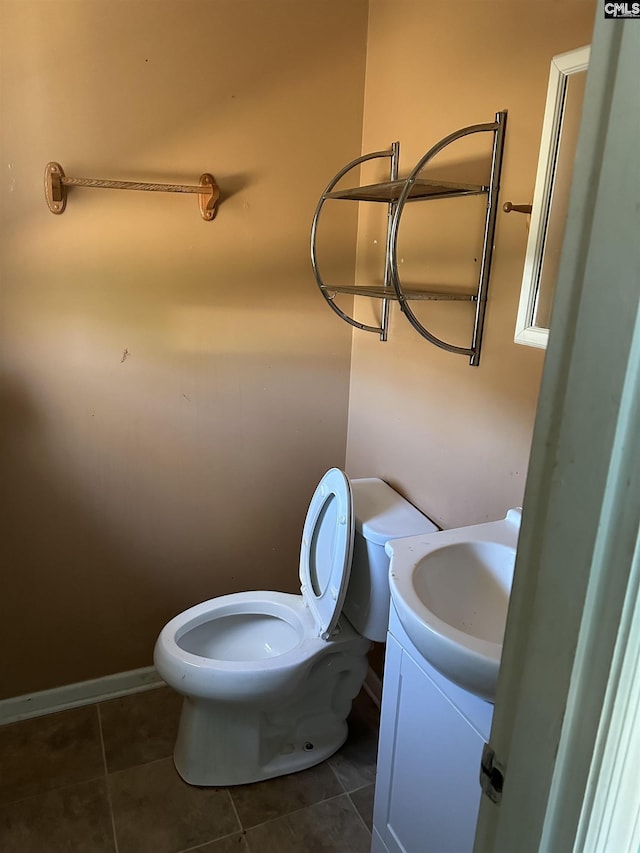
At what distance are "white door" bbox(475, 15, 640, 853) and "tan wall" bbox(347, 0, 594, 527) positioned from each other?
0.86 metres

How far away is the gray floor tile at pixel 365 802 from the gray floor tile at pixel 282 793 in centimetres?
5

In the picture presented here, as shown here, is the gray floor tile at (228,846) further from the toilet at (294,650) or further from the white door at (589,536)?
the white door at (589,536)

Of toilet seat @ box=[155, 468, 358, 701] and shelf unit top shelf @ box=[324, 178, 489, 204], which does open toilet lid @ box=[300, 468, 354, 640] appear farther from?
shelf unit top shelf @ box=[324, 178, 489, 204]

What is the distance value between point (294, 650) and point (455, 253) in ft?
3.82

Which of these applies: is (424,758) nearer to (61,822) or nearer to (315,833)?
(315,833)

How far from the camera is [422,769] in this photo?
4.36 feet

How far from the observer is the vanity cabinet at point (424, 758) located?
118 cm

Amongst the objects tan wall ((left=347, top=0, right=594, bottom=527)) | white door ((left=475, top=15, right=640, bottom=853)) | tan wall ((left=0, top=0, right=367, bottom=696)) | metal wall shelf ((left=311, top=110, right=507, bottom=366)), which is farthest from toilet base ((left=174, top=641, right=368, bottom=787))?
white door ((left=475, top=15, right=640, bottom=853))

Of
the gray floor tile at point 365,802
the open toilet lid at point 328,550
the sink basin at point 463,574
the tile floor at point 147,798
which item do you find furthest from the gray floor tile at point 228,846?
the sink basin at point 463,574

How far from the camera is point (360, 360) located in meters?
2.19

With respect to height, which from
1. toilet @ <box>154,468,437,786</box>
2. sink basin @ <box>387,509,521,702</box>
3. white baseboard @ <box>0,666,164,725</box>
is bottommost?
white baseboard @ <box>0,666,164,725</box>

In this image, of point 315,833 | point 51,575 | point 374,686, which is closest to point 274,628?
point 374,686

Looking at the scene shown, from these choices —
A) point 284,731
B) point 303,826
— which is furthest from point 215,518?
point 303,826

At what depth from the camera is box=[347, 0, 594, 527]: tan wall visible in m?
1.37
